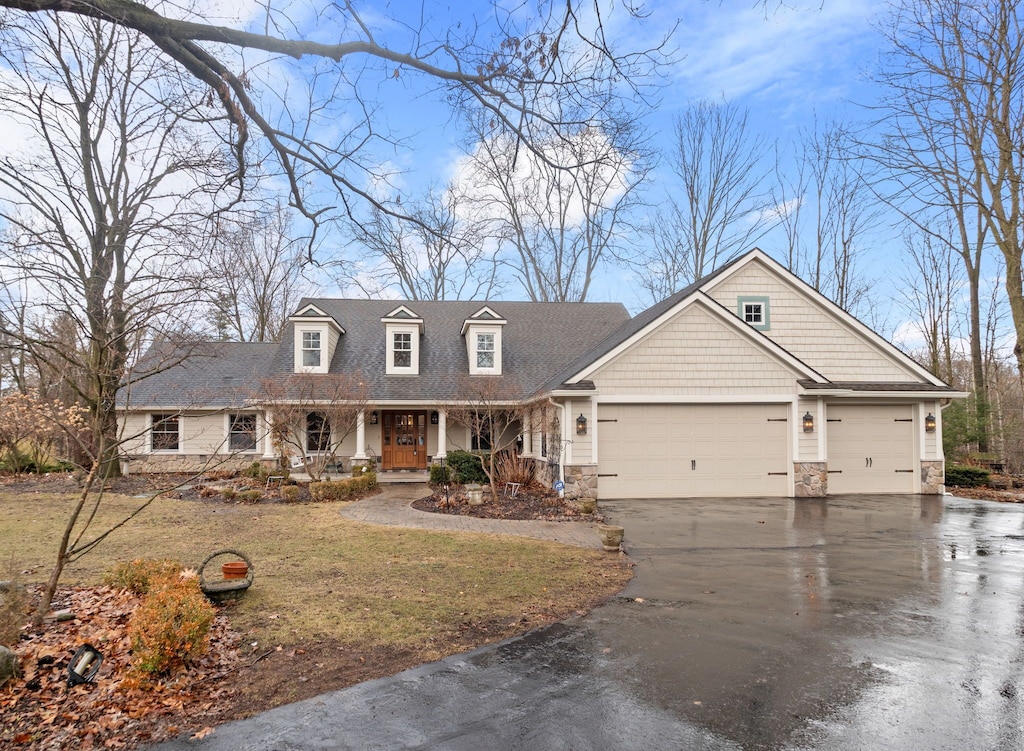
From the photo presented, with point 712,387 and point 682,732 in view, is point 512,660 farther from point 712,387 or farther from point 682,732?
point 712,387

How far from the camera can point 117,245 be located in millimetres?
8375

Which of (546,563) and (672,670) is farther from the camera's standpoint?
(546,563)

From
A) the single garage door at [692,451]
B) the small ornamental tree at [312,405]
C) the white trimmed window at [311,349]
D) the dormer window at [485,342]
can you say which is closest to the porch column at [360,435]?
the small ornamental tree at [312,405]

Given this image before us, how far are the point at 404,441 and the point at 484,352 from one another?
4084mm

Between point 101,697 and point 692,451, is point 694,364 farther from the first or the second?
point 101,697

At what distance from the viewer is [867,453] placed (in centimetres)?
1448

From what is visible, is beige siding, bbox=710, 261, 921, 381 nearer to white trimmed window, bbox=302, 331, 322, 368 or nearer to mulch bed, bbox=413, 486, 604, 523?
mulch bed, bbox=413, 486, 604, 523

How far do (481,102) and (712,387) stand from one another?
10.8 meters

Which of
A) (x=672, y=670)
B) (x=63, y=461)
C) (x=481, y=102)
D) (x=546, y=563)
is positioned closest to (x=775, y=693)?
(x=672, y=670)

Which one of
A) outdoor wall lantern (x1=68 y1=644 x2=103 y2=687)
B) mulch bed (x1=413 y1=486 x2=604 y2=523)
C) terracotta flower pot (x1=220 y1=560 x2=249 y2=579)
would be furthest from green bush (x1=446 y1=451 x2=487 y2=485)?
outdoor wall lantern (x1=68 y1=644 x2=103 y2=687)

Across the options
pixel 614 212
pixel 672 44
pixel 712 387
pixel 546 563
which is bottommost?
Result: pixel 546 563

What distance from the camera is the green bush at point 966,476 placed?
1591cm

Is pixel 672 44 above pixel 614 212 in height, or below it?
above

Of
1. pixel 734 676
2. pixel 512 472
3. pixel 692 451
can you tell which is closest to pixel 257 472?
pixel 512 472
